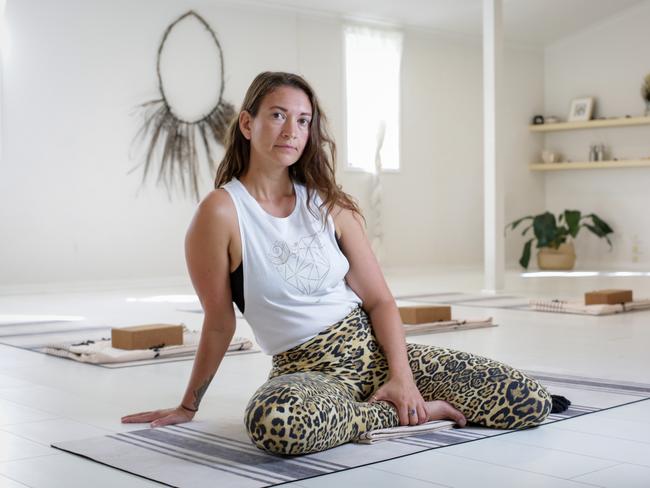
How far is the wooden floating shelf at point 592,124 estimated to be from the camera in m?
9.84

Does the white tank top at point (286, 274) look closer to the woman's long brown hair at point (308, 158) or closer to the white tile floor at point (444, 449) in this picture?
the woman's long brown hair at point (308, 158)

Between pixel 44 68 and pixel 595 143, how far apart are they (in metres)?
5.94

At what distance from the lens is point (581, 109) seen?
10.6 metres

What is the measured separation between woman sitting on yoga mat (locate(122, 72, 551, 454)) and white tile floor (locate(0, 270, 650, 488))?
0.53 ft

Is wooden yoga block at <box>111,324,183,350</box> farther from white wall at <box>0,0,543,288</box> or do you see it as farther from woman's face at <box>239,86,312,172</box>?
white wall at <box>0,0,543,288</box>

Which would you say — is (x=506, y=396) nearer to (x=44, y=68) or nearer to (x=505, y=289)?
(x=505, y=289)

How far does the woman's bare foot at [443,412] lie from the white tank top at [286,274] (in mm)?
297

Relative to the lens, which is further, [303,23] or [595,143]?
[595,143]

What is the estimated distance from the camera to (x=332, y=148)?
2260 mm

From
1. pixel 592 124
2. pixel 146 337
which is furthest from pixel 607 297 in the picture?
pixel 592 124

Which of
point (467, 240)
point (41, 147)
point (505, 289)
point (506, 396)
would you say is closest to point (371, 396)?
point (506, 396)

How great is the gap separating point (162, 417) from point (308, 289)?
53 cm

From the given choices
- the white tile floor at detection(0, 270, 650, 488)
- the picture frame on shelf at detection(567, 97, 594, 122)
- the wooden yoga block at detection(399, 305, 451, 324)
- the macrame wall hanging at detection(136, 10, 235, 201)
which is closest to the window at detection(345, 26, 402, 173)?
the macrame wall hanging at detection(136, 10, 235, 201)

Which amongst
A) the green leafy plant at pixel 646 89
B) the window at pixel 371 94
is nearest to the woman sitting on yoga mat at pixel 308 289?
the window at pixel 371 94
